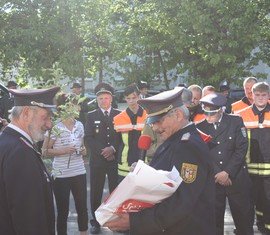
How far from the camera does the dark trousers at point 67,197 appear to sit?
19.0 ft

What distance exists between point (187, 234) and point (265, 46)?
13.2m

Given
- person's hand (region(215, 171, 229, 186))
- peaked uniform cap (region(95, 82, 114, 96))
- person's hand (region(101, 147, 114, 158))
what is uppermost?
peaked uniform cap (region(95, 82, 114, 96))

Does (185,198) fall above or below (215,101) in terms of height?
below

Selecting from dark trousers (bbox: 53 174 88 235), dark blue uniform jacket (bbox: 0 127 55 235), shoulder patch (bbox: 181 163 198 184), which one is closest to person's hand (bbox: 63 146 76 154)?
dark trousers (bbox: 53 174 88 235)

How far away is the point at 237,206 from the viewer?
226 inches

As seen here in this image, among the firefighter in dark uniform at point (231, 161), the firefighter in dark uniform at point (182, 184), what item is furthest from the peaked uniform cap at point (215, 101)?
the firefighter in dark uniform at point (182, 184)

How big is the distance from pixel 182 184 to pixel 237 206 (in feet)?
10.1

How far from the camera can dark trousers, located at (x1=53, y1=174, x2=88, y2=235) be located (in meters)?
5.78

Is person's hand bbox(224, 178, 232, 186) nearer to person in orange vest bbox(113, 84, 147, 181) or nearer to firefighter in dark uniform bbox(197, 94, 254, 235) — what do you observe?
firefighter in dark uniform bbox(197, 94, 254, 235)

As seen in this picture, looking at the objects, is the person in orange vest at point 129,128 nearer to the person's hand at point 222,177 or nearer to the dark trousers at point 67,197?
the dark trousers at point 67,197

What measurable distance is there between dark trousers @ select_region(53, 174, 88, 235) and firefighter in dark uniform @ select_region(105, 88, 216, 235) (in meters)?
2.80

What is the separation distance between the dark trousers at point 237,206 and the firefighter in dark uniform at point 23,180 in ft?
9.78

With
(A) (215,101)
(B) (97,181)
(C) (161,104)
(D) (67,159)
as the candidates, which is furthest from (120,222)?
(B) (97,181)

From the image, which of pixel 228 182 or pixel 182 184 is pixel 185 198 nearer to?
pixel 182 184
